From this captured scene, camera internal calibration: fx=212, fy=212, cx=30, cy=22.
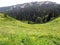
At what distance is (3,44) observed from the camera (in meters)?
12.9

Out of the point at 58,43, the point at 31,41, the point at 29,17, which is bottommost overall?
the point at 29,17

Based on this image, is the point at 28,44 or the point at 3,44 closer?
the point at 3,44

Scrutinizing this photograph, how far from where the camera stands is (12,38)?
14148 mm

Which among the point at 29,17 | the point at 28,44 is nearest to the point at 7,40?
the point at 28,44

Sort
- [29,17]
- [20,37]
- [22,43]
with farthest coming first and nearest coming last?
[29,17] → [20,37] → [22,43]

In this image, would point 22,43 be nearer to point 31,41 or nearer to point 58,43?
point 31,41

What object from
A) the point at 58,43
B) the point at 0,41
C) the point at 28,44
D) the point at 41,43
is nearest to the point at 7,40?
the point at 0,41

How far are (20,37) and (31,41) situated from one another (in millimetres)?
903

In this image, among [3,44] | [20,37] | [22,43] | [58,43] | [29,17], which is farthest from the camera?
[29,17]

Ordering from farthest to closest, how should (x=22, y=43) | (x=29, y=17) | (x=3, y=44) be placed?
(x=29, y=17) < (x=22, y=43) < (x=3, y=44)

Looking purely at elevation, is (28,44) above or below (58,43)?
above

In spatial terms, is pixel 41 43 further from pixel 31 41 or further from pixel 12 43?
pixel 12 43

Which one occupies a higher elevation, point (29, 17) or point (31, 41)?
point (31, 41)

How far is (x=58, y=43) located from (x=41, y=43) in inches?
107
